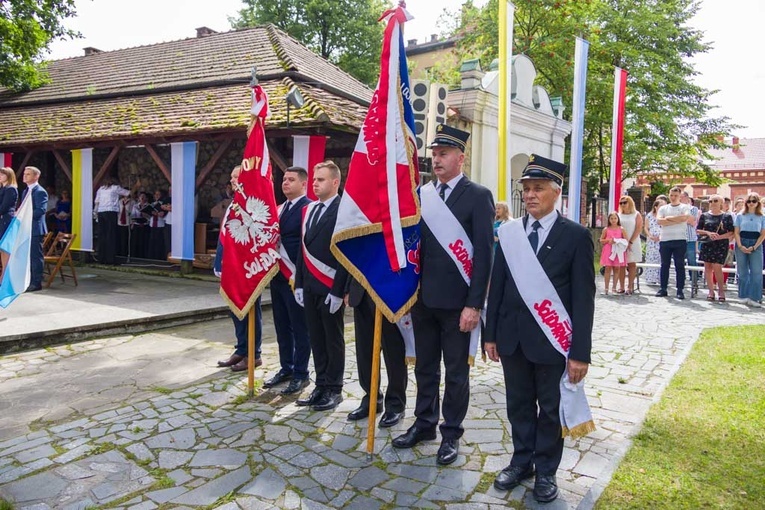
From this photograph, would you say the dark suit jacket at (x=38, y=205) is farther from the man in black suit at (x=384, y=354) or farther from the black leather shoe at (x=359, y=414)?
the black leather shoe at (x=359, y=414)

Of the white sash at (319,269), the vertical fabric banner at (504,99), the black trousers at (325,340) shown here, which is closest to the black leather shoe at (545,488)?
the black trousers at (325,340)

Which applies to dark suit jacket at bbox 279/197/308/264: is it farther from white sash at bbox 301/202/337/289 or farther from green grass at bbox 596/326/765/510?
green grass at bbox 596/326/765/510

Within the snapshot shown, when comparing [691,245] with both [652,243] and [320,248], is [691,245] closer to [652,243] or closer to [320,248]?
[652,243]

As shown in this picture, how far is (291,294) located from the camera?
4.95m

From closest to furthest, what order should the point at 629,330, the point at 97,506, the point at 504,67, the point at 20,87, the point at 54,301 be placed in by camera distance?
1. the point at 97,506
2. the point at 504,67
3. the point at 629,330
4. the point at 54,301
5. the point at 20,87

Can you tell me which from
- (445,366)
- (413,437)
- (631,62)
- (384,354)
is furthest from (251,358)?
(631,62)

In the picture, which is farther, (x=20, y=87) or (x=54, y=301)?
(x=20, y=87)

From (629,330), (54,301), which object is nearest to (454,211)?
(629,330)

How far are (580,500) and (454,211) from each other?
1.81 meters

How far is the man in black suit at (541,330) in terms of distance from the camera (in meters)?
2.94

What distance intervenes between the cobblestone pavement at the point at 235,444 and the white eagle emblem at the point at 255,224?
1.32 metres

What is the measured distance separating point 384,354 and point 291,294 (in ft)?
4.26

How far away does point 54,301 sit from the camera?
27.3 feet

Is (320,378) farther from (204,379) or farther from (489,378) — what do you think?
(489,378)
